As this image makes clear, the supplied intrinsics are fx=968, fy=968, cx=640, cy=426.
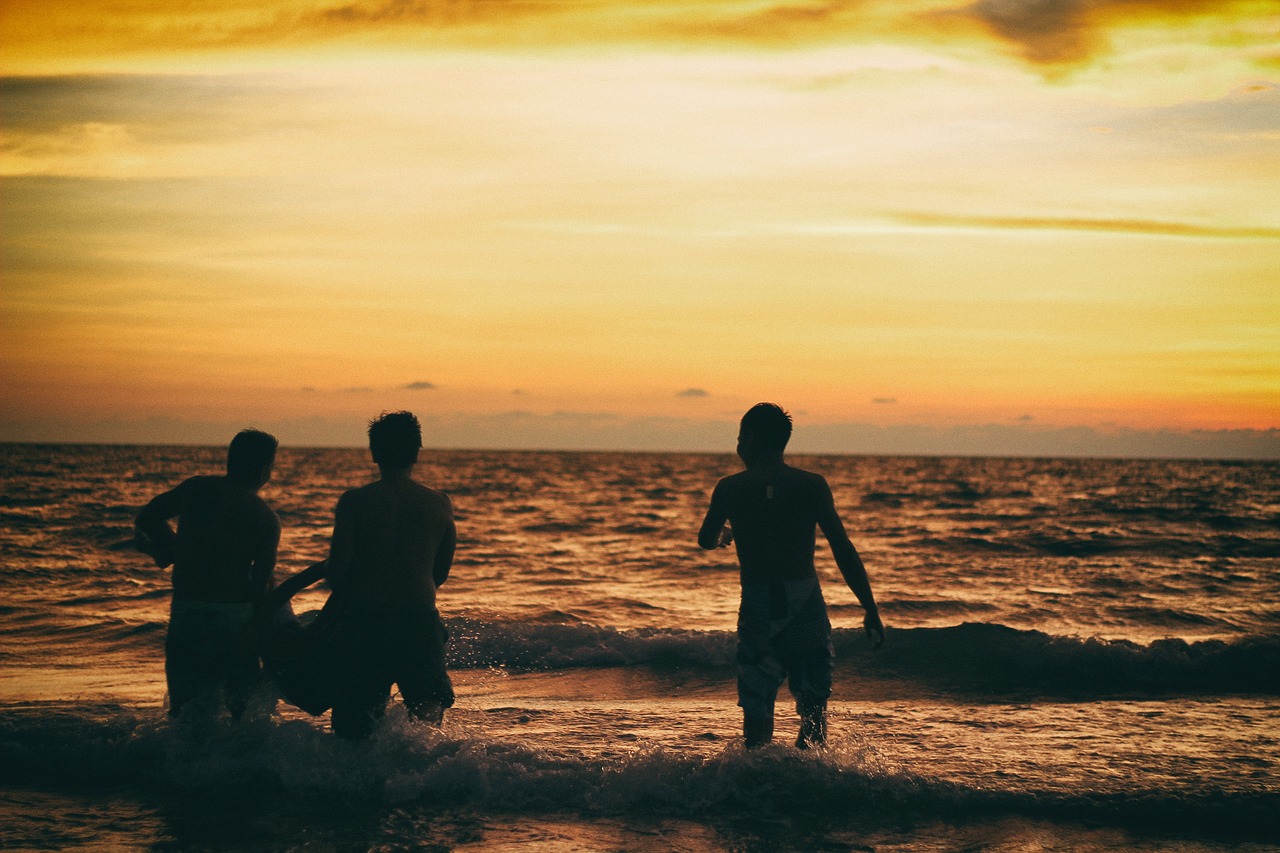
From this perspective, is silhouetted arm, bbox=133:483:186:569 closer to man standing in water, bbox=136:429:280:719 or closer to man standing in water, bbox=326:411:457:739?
man standing in water, bbox=136:429:280:719

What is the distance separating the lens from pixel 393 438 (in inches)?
191

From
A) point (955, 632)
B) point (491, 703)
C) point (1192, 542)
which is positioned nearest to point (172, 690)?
point (491, 703)

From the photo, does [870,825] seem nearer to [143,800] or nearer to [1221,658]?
[143,800]

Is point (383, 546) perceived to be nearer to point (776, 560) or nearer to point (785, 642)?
point (776, 560)

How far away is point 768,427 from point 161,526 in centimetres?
329

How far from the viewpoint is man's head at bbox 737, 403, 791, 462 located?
16.8 ft

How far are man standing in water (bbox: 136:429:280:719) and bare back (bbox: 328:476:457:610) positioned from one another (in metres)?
0.63

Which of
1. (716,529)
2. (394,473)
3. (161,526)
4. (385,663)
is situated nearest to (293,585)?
(385,663)

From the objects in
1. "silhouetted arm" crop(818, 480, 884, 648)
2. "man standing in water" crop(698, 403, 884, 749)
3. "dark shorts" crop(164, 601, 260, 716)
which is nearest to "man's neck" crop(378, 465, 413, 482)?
"dark shorts" crop(164, 601, 260, 716)

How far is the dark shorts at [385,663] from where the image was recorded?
4.85 meters

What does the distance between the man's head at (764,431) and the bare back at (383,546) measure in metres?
1.69

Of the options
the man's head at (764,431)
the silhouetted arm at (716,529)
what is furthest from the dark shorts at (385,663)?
the man's head at (764,431)

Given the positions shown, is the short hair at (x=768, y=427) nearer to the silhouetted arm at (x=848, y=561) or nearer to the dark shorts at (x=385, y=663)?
the silhouetted arm at (x=848, y=561)

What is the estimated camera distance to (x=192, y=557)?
16.9 feet
